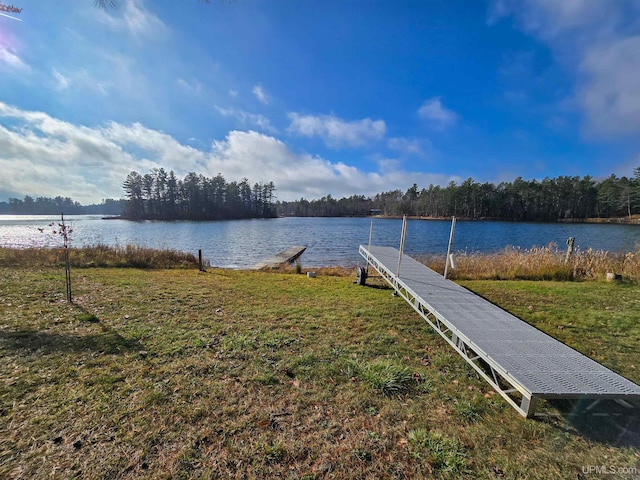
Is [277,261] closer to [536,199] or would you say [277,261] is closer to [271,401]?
[271,401]

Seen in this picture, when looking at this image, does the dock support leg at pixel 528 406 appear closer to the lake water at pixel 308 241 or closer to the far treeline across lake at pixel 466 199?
the lake water at pixel 308 241

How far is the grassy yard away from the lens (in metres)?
1.95

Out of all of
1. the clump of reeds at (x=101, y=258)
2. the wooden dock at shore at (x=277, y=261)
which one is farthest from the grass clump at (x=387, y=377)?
the clump of reeds at (x=101, y=258)

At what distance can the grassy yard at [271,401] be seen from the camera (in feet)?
6.39

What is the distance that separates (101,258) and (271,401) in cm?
1270

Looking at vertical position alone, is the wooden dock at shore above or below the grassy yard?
below

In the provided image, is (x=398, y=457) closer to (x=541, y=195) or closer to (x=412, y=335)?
(x=412, y=335)

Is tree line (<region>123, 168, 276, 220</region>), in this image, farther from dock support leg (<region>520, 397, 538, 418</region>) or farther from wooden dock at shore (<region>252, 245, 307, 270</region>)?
dock support leg (<region>520, 397, 538, 418</region>)

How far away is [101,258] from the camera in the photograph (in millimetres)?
11391

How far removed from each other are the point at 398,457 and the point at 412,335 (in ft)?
8.09

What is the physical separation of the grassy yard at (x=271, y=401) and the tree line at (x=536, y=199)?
4634 cm

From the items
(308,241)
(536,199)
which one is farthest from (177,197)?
(536,199)

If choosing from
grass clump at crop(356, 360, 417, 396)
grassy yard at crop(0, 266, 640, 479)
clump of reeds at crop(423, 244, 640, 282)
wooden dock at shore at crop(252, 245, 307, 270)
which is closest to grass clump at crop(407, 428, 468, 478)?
grassy yard at crop(0, 266, 640, 479)

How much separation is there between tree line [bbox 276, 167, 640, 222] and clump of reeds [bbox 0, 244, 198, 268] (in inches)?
1602
